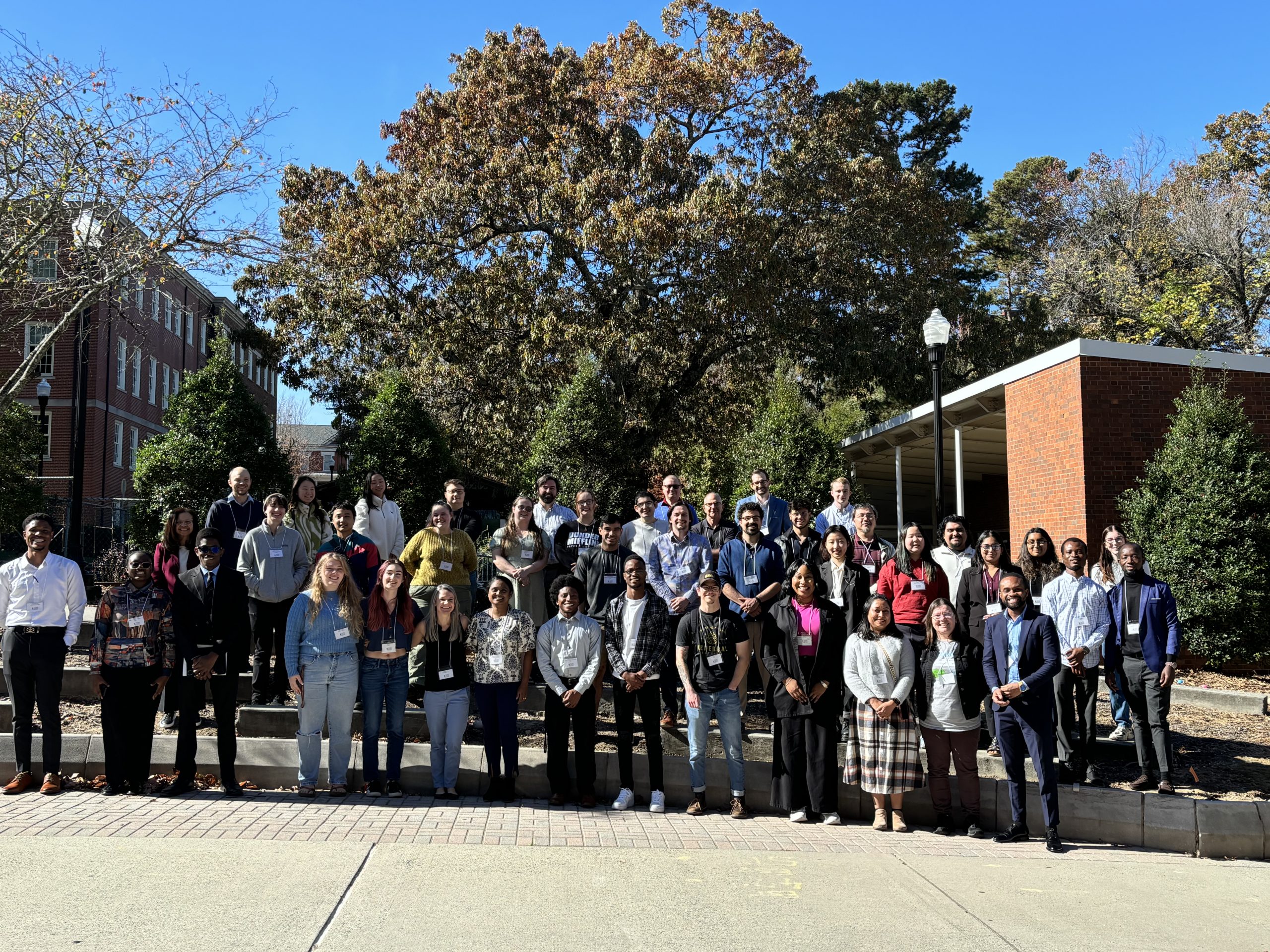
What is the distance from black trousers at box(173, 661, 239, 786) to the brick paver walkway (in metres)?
0.22

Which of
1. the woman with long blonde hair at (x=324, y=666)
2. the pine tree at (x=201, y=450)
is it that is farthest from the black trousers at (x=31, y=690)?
the pine tree at (x=201, y=450)

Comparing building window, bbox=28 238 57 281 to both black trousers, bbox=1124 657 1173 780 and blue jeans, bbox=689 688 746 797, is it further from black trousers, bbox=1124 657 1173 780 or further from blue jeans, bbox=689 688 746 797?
black trousers, bbox=1124 657 1173 780

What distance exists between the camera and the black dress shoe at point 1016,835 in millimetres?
6840

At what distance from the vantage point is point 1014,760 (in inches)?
273

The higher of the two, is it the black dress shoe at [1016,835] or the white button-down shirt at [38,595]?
the white button-down shirt at [38,595]

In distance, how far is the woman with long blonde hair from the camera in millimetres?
7156

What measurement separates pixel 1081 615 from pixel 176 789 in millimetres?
7012

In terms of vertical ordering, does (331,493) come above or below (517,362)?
below

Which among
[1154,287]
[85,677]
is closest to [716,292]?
[85,677]

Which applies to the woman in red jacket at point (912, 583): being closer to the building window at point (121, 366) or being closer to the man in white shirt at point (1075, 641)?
the man in white shirt at point (1075, 641)

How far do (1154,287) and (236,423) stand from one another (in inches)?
1016

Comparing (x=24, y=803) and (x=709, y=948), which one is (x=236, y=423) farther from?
(x=709, y=948)

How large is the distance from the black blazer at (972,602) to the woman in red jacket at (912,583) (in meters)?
0.14

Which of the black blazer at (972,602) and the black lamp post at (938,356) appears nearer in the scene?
the black blazer at (972,602)
